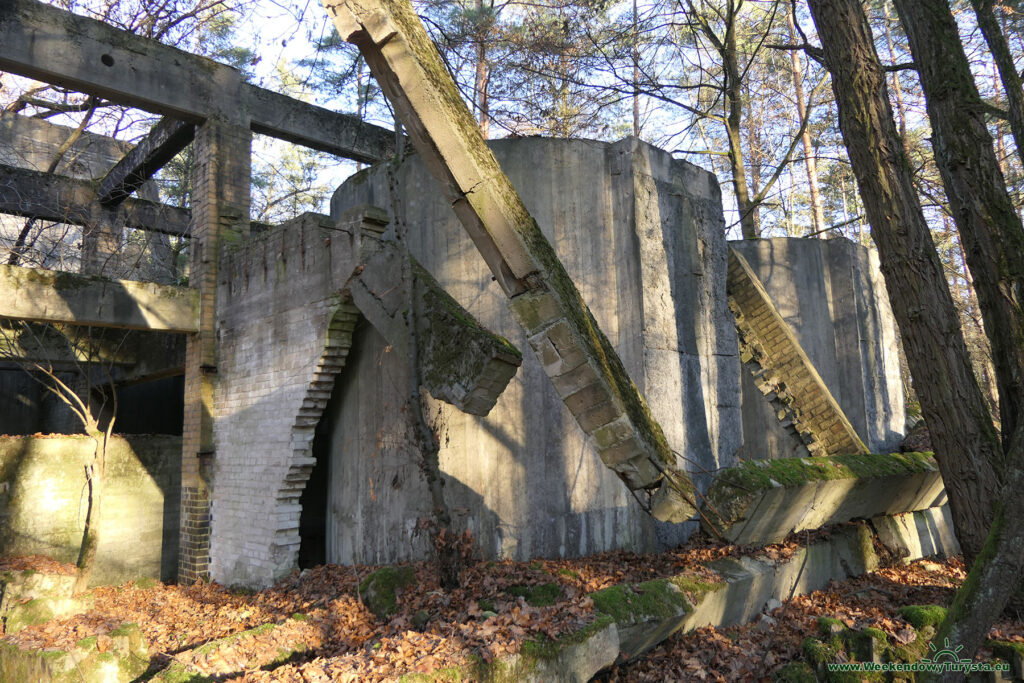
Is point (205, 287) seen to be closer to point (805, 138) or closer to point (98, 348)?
point (98, 348)

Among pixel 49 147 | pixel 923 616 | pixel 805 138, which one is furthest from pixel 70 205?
pixel 805 138

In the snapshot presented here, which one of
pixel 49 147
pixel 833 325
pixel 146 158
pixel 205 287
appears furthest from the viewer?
pixel 49 147

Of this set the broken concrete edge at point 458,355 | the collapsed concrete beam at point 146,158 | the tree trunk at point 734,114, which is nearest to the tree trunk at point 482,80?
the tree trunk at point 734,114

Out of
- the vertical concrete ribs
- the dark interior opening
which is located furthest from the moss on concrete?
the dark interior opening

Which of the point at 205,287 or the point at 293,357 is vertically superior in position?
the point at 205,287

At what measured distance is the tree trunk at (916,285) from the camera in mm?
5449

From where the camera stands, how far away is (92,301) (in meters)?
9.52

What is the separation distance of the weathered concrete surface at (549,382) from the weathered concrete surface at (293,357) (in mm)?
423

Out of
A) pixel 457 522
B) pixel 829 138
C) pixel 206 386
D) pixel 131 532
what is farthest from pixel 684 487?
pixel 829 138

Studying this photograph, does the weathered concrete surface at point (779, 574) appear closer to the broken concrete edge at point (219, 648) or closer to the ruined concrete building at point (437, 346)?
the ruined concrete building at point (437, 346)

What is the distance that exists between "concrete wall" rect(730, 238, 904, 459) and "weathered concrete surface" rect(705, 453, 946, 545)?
8.58 ft

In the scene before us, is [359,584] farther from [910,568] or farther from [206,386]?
[910,568]

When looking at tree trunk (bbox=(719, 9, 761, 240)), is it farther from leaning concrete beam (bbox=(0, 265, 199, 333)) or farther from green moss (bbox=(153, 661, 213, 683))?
green moss (bbox=(153, 661, 213, 683))

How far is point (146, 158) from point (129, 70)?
2709 millimetres
